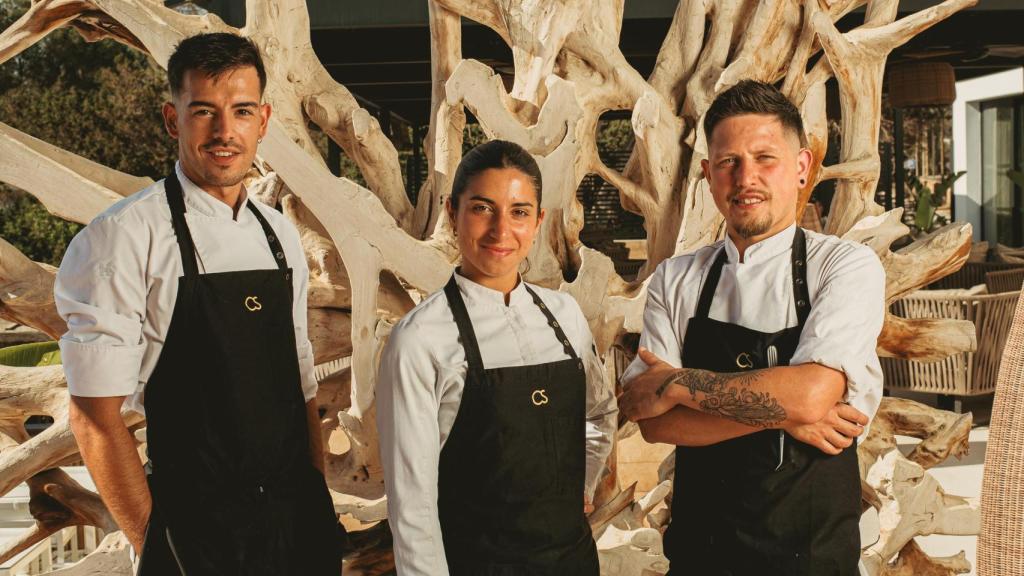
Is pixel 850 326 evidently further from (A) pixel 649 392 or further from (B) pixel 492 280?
(B) pixel 492 280

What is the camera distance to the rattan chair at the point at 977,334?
541 centimetres

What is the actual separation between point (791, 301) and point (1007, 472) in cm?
48

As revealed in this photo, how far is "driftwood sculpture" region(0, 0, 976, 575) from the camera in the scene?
2475 mm

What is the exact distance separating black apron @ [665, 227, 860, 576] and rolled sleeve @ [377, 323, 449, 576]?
48 cm

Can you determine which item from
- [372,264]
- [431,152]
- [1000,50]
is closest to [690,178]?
[431,152]

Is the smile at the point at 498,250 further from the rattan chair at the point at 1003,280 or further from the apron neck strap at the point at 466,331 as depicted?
the rattan chair at the point at 1003,280

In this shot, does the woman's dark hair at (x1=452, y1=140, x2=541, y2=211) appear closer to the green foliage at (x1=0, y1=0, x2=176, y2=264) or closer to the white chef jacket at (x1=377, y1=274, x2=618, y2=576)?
the white chef jacket at (x1=377, y1=274, x2=618, y2=576)

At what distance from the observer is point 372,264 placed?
248 cm

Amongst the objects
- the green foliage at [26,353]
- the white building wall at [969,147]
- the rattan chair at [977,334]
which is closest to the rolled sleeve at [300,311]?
the green foliage at [26,353]

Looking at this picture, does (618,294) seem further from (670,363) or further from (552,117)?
(670,363)

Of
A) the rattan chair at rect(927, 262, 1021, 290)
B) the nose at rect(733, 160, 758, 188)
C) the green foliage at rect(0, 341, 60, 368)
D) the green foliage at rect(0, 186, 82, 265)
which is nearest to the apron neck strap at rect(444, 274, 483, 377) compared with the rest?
the nose at rect(733, 160, 758, 188)

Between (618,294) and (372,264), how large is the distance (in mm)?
664

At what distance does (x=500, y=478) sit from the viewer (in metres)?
1.63

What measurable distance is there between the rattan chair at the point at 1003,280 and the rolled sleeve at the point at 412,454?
5.73 meters
